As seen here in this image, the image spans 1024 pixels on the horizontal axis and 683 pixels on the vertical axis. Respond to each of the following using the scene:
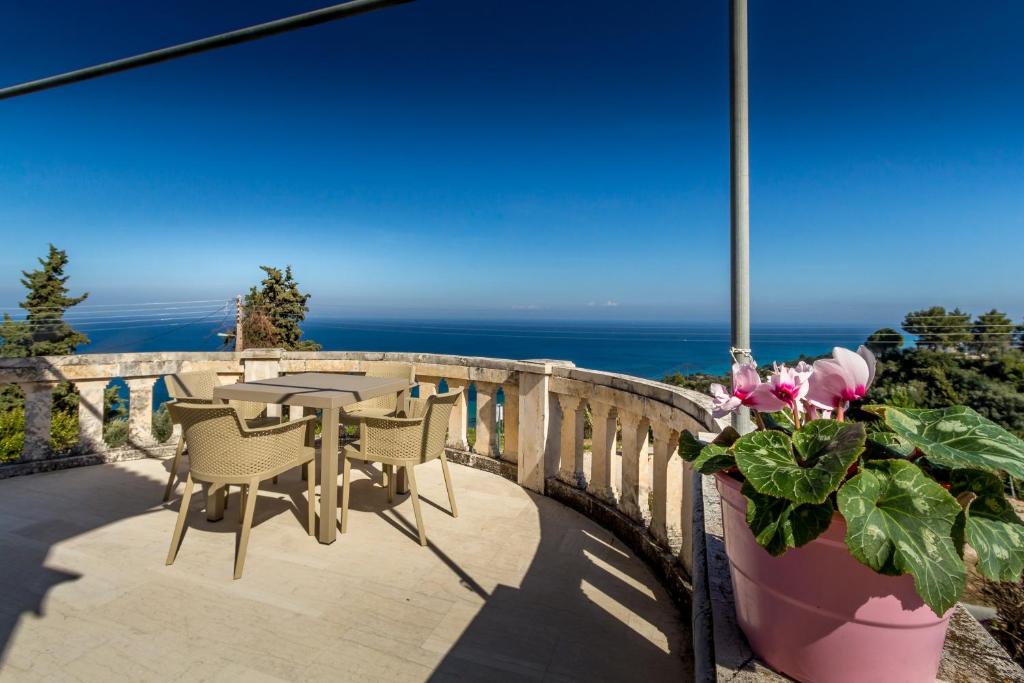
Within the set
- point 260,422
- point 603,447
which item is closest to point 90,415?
point 260,422

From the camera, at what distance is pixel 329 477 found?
2.70 metres

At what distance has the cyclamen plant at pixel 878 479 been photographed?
0.56 m

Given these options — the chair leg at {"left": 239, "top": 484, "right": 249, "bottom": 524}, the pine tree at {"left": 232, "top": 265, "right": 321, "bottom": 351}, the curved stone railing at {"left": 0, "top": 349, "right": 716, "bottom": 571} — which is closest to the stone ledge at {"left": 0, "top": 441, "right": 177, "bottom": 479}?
the curved stone railing at {"left": 0, "top": 349, "right": 716, "bottom": 571}

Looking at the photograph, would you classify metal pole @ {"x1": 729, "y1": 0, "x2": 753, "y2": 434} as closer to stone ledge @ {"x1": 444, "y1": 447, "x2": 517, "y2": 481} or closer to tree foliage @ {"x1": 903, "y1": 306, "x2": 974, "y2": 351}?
stone ledge @ {"x1": 444, "y1": 447, "x2": 517, "y2": 481}

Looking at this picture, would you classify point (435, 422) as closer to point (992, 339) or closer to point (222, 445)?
point (222, 445)

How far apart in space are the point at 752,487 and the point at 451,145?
18.7m

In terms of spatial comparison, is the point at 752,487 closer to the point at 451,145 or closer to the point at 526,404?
the point at 526,404

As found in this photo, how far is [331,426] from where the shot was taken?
2.72 m

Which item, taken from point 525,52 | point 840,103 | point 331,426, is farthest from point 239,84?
point 840,103

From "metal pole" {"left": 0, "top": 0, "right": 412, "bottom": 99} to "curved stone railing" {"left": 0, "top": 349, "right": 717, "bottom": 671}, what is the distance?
80.9 inches

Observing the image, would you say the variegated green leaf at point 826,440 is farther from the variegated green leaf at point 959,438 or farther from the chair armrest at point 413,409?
the chair armrest at point 413,409

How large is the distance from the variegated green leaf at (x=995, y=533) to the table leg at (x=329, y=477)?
105 inches

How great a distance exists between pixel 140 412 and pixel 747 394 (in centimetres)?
493

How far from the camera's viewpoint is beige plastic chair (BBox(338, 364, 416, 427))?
11.7ft
